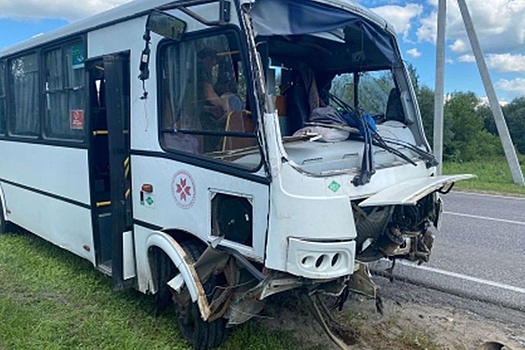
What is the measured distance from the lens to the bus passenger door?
427 centimetres

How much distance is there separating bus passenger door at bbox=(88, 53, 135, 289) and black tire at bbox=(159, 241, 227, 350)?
2.61 feet

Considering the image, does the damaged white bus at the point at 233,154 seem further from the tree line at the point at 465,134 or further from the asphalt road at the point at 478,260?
the tree line at the point at 465,134

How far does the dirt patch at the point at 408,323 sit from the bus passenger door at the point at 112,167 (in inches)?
55.5

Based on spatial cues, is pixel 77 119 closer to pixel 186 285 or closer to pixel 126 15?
pixel 126 15

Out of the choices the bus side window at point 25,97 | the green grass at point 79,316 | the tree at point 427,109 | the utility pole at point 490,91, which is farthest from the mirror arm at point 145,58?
the tree at point 427,109

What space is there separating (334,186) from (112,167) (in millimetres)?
2119

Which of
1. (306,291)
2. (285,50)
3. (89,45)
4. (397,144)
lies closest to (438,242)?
(397,144)

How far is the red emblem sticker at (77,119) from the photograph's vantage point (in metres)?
4.95

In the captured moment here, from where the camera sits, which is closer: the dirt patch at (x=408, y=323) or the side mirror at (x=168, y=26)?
the side mirror at (x=168, y=26)

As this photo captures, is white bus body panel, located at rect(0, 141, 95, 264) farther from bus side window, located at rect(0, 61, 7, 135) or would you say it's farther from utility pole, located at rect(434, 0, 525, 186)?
utility pole, located at rect(434, 0, 525, 186)

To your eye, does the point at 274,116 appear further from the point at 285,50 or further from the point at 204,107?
the point at 285,50

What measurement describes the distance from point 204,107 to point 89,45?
1756 mm

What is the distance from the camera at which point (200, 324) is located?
3816 mm

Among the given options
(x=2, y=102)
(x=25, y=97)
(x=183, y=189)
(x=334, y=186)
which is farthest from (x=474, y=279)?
(x=2, y=102)
